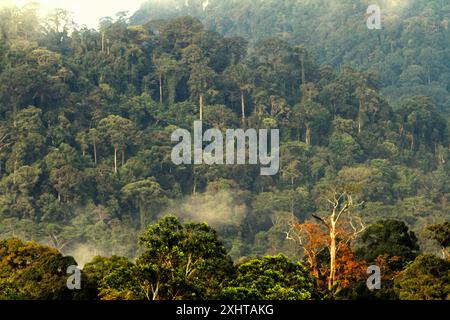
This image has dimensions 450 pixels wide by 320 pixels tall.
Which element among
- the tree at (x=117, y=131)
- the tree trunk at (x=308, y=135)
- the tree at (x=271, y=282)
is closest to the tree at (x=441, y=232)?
the tree at (x=271, y=282)

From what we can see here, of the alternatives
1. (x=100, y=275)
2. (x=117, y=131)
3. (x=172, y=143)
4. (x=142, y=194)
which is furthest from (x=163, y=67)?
(x=100, y=275)

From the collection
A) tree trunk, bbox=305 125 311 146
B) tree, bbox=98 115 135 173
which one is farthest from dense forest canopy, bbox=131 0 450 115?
tree, bbox=98 115 135 173

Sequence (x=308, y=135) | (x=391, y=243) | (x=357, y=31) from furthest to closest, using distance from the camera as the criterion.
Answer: (x=357, y=31)
(x=308, y=135)
(x=391, y=243)

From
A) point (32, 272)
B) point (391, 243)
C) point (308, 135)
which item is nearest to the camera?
point (32, 272)

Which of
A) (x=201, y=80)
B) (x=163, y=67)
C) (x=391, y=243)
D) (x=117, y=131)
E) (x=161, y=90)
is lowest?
(x=391, y=243)

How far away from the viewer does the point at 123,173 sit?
8219 centimetres

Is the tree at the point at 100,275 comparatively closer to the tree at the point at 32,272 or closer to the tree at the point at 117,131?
the tree at the point at 32,272

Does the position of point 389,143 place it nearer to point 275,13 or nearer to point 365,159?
point 365,159

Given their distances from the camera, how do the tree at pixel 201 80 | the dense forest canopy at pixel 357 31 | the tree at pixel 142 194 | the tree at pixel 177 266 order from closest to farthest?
the tree at pixel 177 266
the tree at pixel 142 194
the tree at pixel 201 80
the dense forest canopy at pixel 357 31

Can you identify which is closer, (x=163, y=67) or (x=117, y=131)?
(x=117, y=131)

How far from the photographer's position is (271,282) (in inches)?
1296

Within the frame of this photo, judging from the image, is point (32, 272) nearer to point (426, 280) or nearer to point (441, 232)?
point (426, 280)

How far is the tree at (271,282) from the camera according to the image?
31.1 m

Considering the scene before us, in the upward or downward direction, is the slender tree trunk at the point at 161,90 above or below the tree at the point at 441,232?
above
